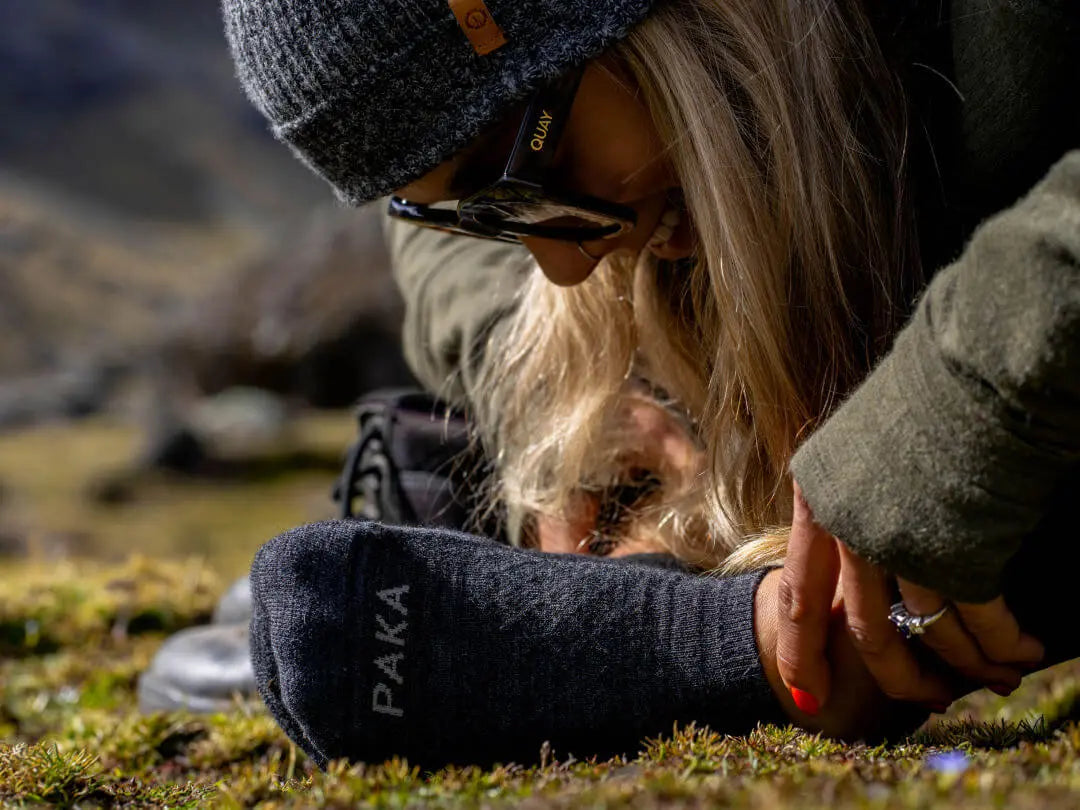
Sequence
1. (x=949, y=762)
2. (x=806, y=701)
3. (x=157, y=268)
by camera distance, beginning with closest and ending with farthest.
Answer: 1. (x=949, y=762)
2. (x=806, y=701)
3. (x=157, y=268)

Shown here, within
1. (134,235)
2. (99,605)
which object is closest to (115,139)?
(134,235)

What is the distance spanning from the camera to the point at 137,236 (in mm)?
22375

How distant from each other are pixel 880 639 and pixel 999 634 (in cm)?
17

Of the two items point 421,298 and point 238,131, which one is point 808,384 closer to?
point 421,298

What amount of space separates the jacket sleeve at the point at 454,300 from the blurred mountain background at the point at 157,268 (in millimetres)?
4666

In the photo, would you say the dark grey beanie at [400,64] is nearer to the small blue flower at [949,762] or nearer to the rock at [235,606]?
the small blue flower at [949,762]

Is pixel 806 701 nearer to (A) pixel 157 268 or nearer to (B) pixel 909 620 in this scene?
(B) pixel 909 620

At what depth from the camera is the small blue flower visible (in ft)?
4.20

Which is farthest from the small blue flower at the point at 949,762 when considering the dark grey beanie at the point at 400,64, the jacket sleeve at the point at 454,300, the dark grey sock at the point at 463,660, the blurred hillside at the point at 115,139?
the blurred hillside at the point at 115,139

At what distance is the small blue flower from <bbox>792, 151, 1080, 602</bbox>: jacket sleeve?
208mm

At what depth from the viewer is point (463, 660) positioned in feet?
5.79

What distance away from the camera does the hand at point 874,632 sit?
5.18 ft

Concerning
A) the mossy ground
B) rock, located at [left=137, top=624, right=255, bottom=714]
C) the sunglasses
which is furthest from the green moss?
the sunglasses

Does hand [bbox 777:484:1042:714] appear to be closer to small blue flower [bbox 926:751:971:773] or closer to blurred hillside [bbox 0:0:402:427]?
small blue flower [bbox 926:751:971:773]
